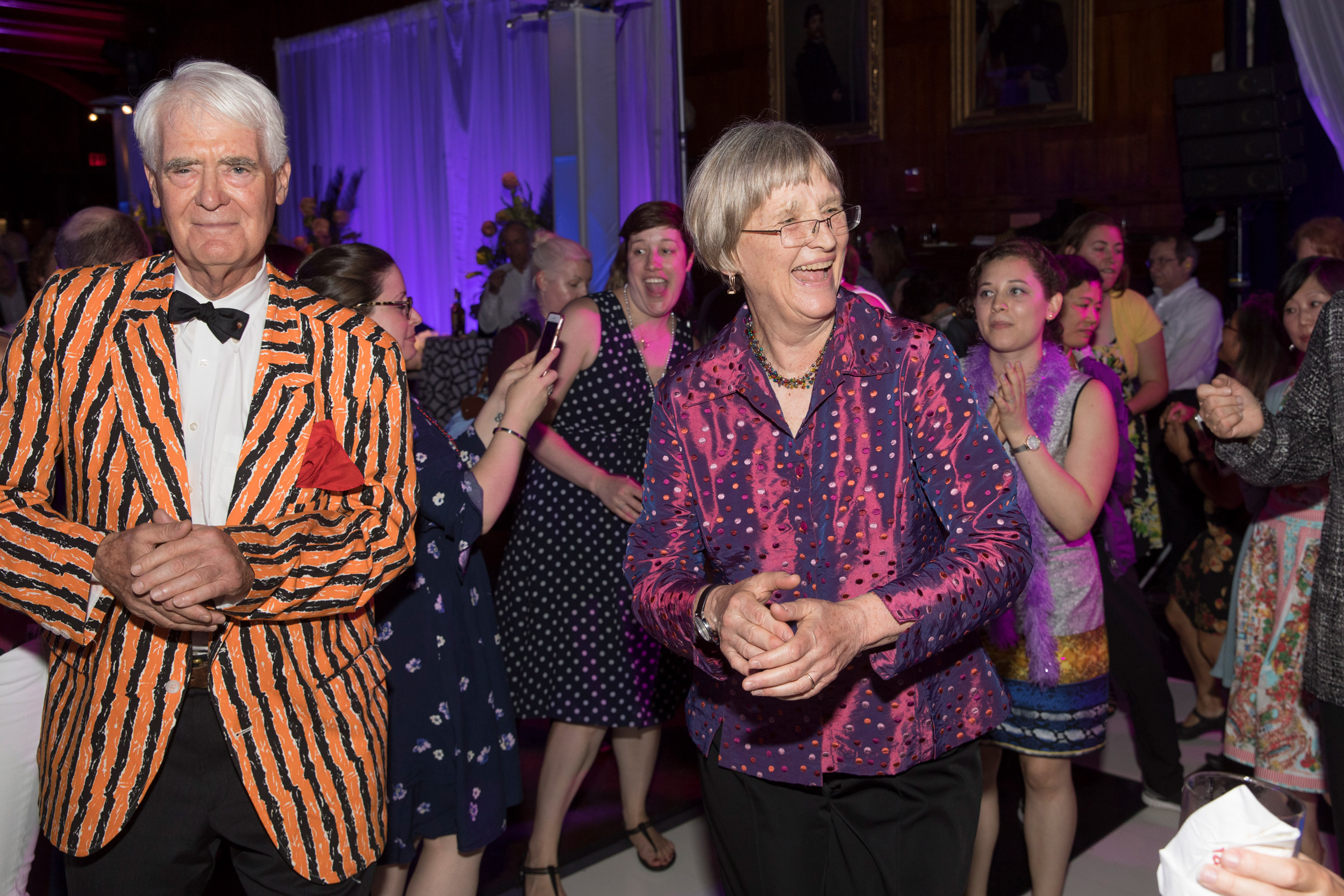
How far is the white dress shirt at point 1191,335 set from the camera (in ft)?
18.6

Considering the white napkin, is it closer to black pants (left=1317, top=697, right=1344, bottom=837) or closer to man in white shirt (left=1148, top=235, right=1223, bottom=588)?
black pants (left=1317, top=697, right=1344, bottom=837)

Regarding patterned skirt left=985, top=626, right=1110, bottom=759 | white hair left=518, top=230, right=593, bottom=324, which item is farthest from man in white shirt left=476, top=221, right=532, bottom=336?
patterned skirt left=985, top=626, right=1110, bottom=759

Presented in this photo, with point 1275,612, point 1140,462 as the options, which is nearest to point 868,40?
point 1140,462

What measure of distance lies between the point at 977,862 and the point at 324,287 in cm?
190

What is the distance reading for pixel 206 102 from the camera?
150 cm

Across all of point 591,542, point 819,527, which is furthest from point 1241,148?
point 819,527

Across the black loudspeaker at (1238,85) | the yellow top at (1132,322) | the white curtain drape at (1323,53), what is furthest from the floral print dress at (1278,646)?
the black loudspeaker at (1238,85)

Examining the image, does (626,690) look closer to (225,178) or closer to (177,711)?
(177,711)

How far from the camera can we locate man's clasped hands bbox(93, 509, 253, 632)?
128 cm

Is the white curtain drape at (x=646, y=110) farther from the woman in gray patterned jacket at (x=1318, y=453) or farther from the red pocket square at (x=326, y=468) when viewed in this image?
the red pocket square at (x=326, y=468)

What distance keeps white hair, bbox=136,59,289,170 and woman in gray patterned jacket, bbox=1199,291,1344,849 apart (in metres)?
1.72

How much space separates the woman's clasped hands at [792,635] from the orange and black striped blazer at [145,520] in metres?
0.53

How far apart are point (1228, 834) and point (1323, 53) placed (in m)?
4.24

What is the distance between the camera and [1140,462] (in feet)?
11.4
